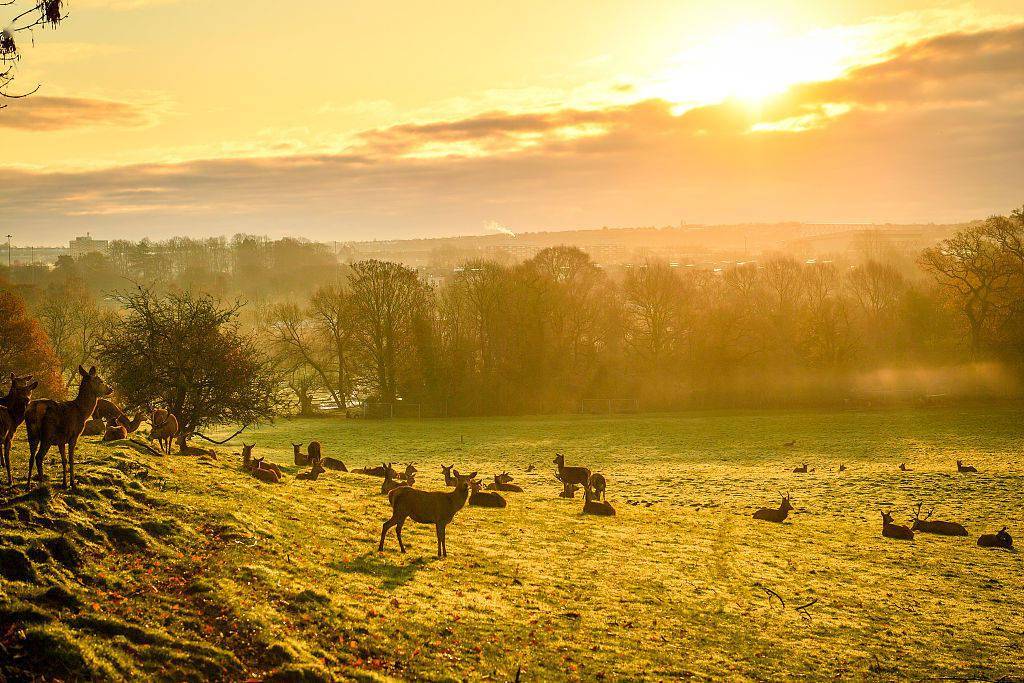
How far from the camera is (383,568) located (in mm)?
19625

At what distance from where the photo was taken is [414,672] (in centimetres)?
1418

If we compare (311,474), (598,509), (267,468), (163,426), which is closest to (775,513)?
(598,509)

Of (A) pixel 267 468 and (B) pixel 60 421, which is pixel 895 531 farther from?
(B) pixel 60 421

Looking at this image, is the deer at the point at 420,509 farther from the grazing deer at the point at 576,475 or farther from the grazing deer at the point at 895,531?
the grazing deer at the point at 895,531

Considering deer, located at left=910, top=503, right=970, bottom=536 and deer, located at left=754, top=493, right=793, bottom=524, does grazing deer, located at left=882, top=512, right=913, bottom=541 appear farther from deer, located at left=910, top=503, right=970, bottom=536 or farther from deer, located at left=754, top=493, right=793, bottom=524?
deer, located at left=754, top=493, right=793, bottom=524

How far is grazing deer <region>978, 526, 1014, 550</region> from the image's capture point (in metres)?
29.0

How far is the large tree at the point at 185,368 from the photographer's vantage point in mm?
34906

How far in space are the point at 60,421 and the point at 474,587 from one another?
10.9 m

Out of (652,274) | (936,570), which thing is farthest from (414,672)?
(652,274)

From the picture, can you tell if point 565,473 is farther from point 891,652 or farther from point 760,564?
point 891,652

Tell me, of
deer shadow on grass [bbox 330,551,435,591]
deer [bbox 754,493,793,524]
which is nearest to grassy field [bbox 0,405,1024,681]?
deer shadow on grass [bbox 330,551,435,591]

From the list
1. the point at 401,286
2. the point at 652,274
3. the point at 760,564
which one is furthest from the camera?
the point at 652,274

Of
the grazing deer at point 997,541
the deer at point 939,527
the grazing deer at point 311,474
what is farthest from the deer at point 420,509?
the deer at point 939,527

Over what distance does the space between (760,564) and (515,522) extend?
917 centimetres
